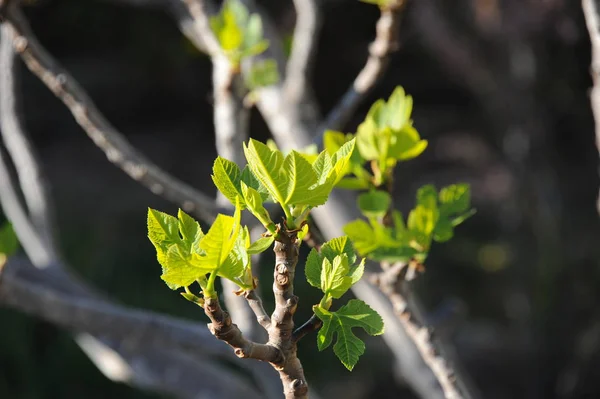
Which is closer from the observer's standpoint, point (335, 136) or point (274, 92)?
point (335, 136)

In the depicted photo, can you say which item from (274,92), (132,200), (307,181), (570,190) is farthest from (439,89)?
(307,181)

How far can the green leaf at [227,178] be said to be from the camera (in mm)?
572

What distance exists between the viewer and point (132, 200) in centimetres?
512

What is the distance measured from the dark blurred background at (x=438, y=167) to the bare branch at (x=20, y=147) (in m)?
0.46

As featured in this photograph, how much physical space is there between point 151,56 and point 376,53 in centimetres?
452

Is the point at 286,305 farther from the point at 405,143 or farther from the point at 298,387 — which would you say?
the point at 405,143

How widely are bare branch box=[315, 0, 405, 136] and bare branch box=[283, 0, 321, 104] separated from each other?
0.16m

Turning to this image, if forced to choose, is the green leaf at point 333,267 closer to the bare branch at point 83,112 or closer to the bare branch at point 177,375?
the bare branch at point 83,112

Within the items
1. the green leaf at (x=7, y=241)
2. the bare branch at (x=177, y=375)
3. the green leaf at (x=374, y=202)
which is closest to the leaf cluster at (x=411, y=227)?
the green leaf at (x=374, y=202)

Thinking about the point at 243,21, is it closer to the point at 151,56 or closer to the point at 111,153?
the point at 111,153

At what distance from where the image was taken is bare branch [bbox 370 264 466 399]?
83 centimetres

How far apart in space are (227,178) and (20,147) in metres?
1.01

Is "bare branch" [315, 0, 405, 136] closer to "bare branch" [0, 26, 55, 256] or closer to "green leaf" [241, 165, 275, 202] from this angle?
"green leaf" [241, 165, 275, 202]

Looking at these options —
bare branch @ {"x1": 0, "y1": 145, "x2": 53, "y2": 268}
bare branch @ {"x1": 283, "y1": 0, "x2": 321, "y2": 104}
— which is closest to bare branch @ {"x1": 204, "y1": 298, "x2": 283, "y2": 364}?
bare branch @ {"x1": 283, "y1": 0, "x2": 321, "y2": 104}
